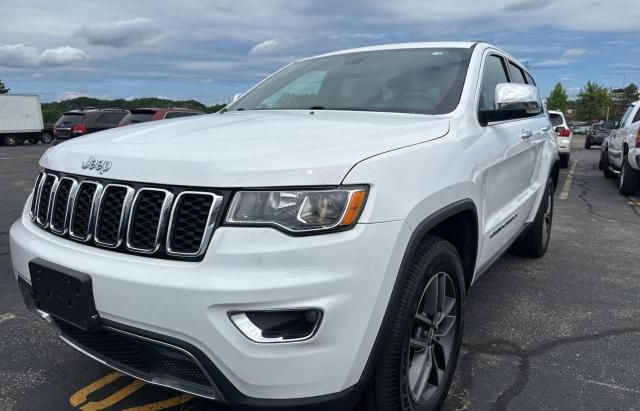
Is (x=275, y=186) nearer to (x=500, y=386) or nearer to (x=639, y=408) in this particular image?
(x=500, y=386)

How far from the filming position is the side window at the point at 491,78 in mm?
3289

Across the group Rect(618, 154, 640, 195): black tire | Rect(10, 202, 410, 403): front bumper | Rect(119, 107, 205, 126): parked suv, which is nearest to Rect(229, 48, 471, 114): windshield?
Rect(10, 202, 410, 403): front bumper

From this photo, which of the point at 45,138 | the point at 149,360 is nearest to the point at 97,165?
the point at 149,360

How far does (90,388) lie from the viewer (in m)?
2.81

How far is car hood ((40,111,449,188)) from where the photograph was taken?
1.88 metres

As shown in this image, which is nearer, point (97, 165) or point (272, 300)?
point (272, 300)

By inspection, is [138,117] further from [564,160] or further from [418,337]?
[418,337]

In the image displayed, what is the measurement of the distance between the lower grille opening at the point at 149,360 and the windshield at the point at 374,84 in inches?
70.0

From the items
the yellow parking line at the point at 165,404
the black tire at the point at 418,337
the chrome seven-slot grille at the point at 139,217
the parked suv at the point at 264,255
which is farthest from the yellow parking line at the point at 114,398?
the black tire at the point at 418,337

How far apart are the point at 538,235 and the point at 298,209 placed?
3765 millimetres

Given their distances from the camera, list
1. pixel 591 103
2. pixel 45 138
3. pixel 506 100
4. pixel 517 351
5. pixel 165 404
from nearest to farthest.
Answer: pixel 165 404 < pixel 506 100 < pixel 517 351 < pixel 45 138 < pixel 591 103

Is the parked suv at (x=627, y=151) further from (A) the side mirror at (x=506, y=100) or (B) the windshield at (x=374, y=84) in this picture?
(B) the windshield at (x=374, y=84)

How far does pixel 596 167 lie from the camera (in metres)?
16.4

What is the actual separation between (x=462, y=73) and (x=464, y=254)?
106 cm
